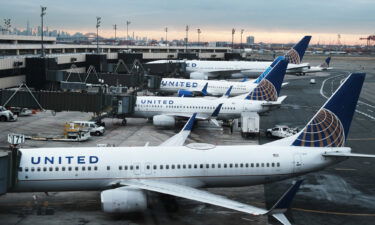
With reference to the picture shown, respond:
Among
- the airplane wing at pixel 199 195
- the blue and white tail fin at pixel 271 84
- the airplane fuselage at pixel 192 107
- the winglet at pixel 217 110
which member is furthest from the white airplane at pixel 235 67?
the airplane wing at pixel 199 195

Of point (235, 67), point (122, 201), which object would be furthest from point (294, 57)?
point (122, 201)

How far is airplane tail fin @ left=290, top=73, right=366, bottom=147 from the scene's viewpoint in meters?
29.0

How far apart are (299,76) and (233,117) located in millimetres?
107523

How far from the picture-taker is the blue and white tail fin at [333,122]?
95.3 ft

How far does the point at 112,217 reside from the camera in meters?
27.3

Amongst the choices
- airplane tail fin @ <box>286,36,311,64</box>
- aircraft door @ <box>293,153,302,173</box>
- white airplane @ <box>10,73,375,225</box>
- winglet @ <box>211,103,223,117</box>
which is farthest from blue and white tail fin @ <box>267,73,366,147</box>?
airplane tail fin @ <box>286,36,311,64</box>

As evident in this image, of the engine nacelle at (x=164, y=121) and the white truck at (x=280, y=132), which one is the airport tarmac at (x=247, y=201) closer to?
the white truck at (x=280, y=132)

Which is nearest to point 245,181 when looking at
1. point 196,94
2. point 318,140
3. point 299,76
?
point 318,140

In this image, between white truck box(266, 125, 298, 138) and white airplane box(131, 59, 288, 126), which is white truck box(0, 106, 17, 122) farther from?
white truck box(266, 125, 298, 138)

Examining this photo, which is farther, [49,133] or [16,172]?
[49,133]

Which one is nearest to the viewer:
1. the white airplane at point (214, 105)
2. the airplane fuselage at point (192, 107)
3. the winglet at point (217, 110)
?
the winglet at point (217, 110)

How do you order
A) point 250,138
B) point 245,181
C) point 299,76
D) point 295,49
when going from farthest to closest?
point 299,76 < point 295,49 < point 250,138 < point 245,181

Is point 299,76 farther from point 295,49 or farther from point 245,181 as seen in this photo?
point 245,181

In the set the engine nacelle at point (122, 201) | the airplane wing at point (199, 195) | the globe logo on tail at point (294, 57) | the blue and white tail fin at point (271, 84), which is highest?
the globe logo on tail at point (294, 57)
